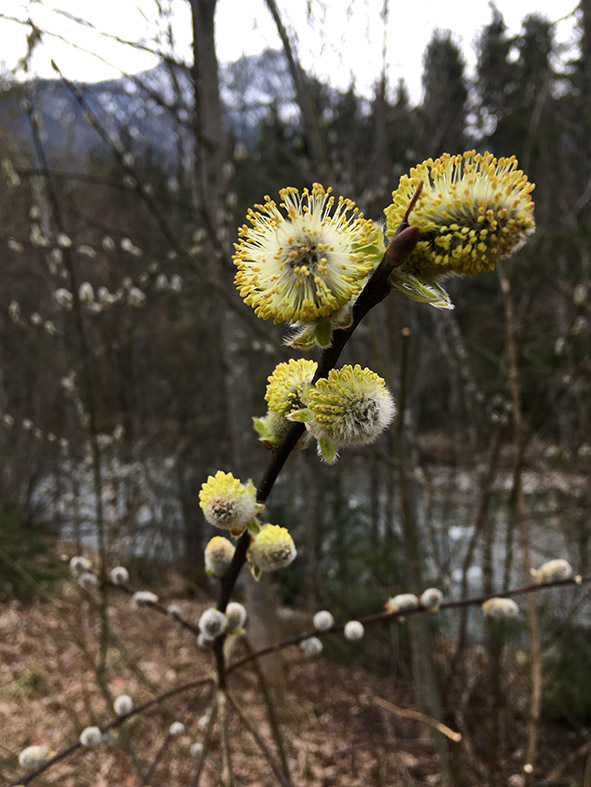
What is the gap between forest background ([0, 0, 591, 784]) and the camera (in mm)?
2650

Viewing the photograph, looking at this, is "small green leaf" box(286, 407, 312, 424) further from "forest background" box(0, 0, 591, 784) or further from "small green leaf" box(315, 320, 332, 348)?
"forest background" box(0, 0, 591, 784)

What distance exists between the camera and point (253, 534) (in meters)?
0.79

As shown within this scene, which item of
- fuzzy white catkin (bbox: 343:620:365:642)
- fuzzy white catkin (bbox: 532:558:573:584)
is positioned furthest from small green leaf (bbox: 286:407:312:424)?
fuzzy white catkin (bbox: 532:558:573:584)

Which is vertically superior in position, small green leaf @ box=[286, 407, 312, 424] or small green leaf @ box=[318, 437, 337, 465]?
small green leaf @ box=[286, 407, 312, 424]

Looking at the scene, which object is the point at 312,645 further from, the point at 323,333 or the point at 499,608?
the point at 323,333

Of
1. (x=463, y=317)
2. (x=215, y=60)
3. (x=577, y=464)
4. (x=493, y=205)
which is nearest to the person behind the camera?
(x=493, y=205)

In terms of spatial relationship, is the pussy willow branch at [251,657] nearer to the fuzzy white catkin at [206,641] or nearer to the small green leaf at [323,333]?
the fuzzy white catkin at [206,641]

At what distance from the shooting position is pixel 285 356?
264 cm

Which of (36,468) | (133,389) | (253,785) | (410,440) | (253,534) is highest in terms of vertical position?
(133,389)

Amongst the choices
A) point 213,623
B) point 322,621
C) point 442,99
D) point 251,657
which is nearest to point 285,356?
point 322,621

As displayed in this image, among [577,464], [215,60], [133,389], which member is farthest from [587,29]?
[133,389]

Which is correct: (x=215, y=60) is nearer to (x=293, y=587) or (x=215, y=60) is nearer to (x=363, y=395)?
(x=363, y=395)

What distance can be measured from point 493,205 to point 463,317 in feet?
34.2

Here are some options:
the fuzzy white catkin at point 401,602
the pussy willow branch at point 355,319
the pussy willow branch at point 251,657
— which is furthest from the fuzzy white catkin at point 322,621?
the pussy willow branch at point 355,319
